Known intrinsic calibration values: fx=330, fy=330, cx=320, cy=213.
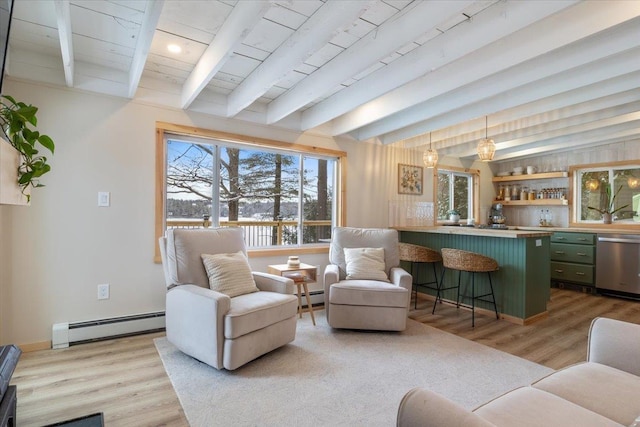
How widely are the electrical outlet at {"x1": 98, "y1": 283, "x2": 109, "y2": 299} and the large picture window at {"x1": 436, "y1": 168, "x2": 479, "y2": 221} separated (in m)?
4.85

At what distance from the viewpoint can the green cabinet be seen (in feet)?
16.1

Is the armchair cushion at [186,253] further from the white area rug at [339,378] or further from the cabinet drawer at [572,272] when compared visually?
the cabinet drawer at [572,272]

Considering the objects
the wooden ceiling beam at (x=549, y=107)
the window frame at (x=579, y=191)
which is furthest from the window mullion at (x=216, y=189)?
the window frame at (x=579, y=191)

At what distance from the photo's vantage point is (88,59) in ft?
9.02

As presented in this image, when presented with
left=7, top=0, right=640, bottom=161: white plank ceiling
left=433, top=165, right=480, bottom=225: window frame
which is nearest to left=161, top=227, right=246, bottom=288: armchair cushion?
Result: left=7, top=0, right=640, bottom=161: white plank ceiling

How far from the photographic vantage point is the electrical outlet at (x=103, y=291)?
2945 millimetres

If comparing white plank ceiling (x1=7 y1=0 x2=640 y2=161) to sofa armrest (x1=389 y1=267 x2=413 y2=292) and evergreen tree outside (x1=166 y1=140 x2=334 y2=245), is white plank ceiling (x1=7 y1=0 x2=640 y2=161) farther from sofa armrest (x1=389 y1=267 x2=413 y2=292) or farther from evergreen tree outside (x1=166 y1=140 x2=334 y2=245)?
sofa armrest (x1=389 y1=267 x2=413 y2=292)

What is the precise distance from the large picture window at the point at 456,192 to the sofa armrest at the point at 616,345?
425 cm

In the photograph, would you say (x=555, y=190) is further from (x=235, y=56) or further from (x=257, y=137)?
(x=235, y=56)

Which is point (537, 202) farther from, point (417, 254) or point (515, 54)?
point (515, 54)

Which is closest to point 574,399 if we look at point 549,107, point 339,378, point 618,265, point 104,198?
point 339,378

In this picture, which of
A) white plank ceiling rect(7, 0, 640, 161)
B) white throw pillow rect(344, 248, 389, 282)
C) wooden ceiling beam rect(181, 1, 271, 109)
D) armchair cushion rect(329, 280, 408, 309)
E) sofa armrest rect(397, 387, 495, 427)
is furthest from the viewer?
white throw pillow rect(344, 248, 389, 282)

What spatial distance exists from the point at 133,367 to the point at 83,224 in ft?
4.35

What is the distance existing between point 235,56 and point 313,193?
2.19 meters
